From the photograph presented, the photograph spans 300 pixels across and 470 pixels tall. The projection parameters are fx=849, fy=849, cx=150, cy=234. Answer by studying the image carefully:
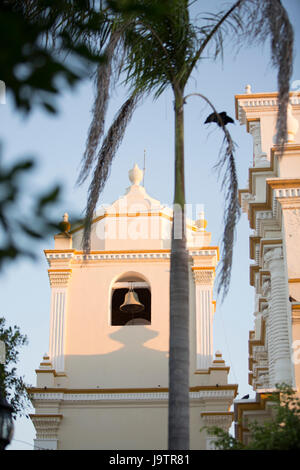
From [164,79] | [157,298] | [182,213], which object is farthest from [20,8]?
[157,298]

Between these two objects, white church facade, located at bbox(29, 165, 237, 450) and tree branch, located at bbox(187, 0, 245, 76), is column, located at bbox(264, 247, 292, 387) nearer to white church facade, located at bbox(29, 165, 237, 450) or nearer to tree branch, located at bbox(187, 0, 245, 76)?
white church facade, located at bbox(29, 165, 237, 450)

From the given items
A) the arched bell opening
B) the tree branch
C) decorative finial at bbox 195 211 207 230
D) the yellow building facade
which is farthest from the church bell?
the tree branch

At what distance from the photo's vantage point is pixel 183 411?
991 cm

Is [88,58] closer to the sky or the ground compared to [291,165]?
closer to the ground

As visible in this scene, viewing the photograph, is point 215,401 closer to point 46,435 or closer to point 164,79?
point 46,435

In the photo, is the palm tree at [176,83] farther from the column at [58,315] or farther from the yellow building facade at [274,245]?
the column at [58,315]

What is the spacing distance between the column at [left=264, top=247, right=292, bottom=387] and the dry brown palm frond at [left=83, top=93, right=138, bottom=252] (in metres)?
5.30

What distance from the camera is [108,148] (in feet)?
41.0

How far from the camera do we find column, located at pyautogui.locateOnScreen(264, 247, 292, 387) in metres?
15.9

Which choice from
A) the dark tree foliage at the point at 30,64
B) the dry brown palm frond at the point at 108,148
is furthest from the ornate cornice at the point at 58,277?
the dark tree foliage at the point at 30,64

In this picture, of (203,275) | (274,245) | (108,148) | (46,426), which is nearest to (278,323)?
(274,245)

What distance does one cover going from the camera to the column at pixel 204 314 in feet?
67.2

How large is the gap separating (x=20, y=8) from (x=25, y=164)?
6703 millimetres
